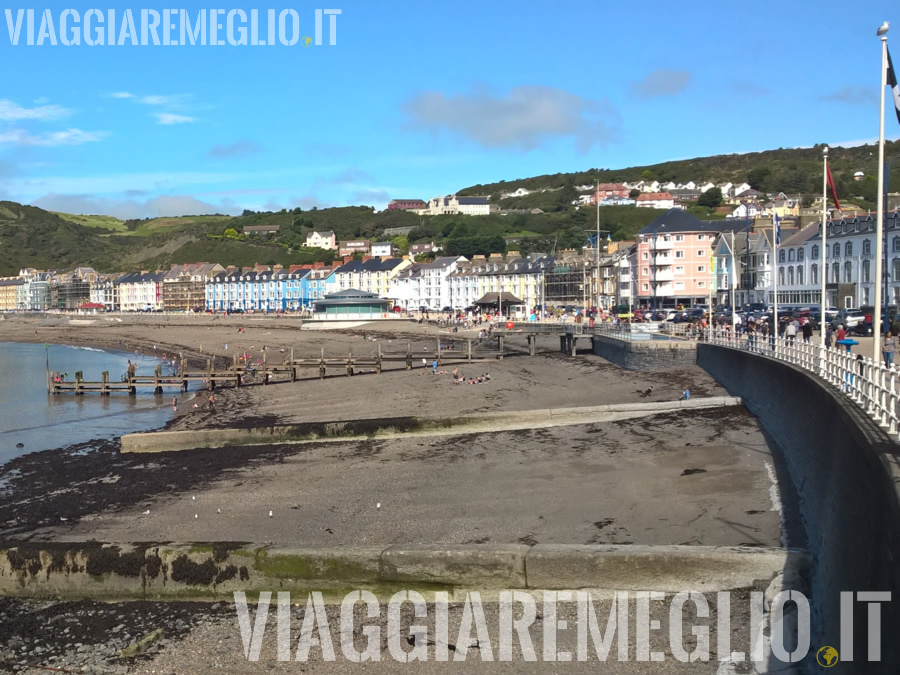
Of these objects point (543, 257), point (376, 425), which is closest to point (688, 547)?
point (376, 425)

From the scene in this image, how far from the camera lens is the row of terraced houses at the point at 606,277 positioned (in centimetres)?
5762

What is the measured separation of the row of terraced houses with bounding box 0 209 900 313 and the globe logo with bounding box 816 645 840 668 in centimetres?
1659

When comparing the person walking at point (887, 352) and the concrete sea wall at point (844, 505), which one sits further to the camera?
the person walking at point (887, 352)

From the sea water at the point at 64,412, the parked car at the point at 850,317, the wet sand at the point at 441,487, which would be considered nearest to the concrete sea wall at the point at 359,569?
the wet sand at the point at 441,487

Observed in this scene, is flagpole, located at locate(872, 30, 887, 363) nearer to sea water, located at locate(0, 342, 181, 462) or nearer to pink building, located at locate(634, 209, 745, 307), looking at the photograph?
sea water, located at locate(0, 342, 181, 462)

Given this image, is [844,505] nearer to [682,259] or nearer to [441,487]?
[441,487]

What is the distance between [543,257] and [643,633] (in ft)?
372

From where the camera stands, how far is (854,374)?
1197 centimetres

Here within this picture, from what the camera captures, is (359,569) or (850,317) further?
(850,317)

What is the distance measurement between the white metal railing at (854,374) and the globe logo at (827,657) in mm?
2335

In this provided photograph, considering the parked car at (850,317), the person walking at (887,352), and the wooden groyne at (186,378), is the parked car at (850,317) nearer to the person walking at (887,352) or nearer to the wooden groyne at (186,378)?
the person walking at (887,352)

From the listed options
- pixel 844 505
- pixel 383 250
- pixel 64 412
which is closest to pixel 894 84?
pixel 844 505

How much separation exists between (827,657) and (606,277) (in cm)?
9958

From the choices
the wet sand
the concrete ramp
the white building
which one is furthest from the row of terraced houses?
the white building
